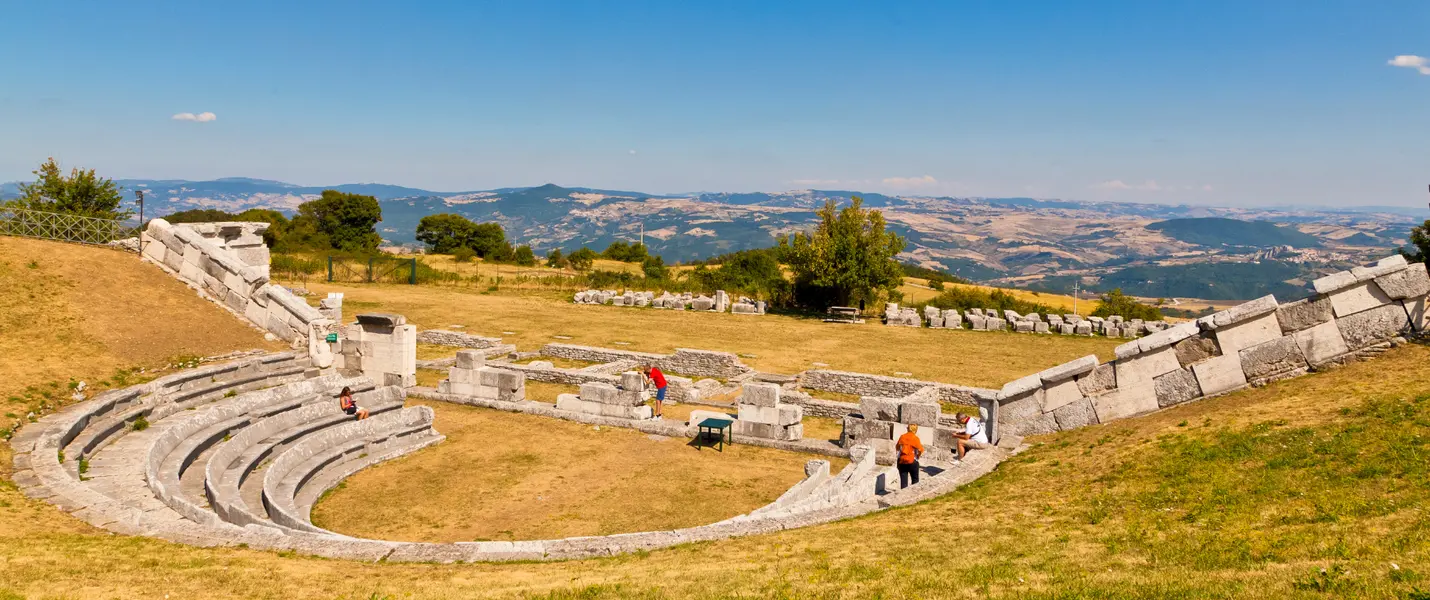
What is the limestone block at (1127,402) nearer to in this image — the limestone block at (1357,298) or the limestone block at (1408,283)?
the limestone block at (1357,298)

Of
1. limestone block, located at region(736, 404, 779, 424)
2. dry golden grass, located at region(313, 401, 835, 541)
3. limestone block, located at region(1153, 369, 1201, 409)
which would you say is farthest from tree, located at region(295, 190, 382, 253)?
limestone block, located at region(1153, 369, 1201, 409)

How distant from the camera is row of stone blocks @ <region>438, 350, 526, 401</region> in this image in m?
22.1

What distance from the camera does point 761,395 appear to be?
1930cm

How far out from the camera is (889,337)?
38469mm

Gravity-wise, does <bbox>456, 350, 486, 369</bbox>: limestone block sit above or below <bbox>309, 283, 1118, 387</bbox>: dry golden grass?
above

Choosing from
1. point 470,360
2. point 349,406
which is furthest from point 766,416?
point 349,406

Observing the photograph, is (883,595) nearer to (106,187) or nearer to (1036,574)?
(1036,574)

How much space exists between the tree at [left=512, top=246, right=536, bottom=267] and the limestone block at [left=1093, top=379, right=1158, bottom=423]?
5725cm

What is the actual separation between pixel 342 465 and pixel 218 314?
36.6ft

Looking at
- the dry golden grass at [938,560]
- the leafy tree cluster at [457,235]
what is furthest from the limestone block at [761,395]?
the leafy tree cluster at [457,235]

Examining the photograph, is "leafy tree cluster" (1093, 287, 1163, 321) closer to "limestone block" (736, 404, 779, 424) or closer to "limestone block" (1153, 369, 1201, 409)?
"limestone block" (1153, 369, 1201, 409)

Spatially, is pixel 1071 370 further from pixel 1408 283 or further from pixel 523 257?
pixel 523 257

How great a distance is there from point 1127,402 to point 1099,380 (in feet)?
1.97

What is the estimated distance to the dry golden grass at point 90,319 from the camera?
1766cm
